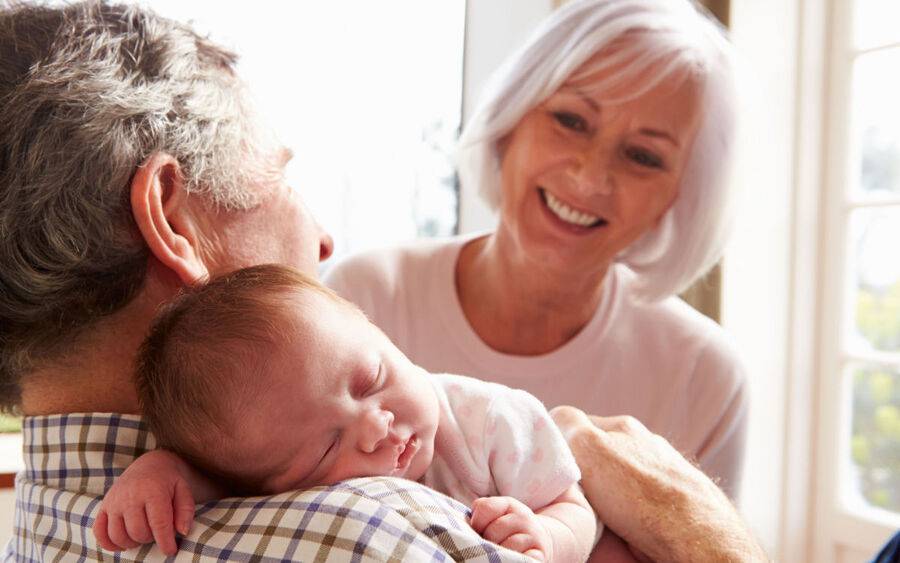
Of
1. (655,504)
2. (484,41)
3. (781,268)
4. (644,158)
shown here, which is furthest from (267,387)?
(781,268)

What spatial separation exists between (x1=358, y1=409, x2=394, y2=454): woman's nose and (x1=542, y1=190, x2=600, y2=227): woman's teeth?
143 centimetres

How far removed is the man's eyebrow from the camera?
221 centimetres

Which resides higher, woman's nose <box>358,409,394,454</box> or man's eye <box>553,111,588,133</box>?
man's eye <box>553,111,588,133</box>

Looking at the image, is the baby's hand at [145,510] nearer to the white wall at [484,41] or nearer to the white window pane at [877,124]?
the white wall at [484,41]

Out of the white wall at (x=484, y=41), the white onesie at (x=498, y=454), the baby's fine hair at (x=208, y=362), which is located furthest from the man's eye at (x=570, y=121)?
the baby's fine hair at (x=208, y=362)

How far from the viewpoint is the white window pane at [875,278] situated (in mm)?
3631

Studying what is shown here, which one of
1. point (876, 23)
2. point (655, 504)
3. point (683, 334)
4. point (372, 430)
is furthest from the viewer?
point (876, 23)

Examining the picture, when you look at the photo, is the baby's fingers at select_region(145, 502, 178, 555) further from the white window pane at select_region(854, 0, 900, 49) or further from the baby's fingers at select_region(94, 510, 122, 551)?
the white window pane at select_region(854, 0, 900, 49)

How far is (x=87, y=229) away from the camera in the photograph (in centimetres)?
92

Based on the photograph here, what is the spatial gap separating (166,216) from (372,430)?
1.04 feet

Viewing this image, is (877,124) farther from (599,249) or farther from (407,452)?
(407,452)

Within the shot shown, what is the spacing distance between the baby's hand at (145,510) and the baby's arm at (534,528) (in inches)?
10.0

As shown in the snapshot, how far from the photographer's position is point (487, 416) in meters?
1.10

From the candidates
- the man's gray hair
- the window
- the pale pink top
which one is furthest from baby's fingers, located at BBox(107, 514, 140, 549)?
the window
